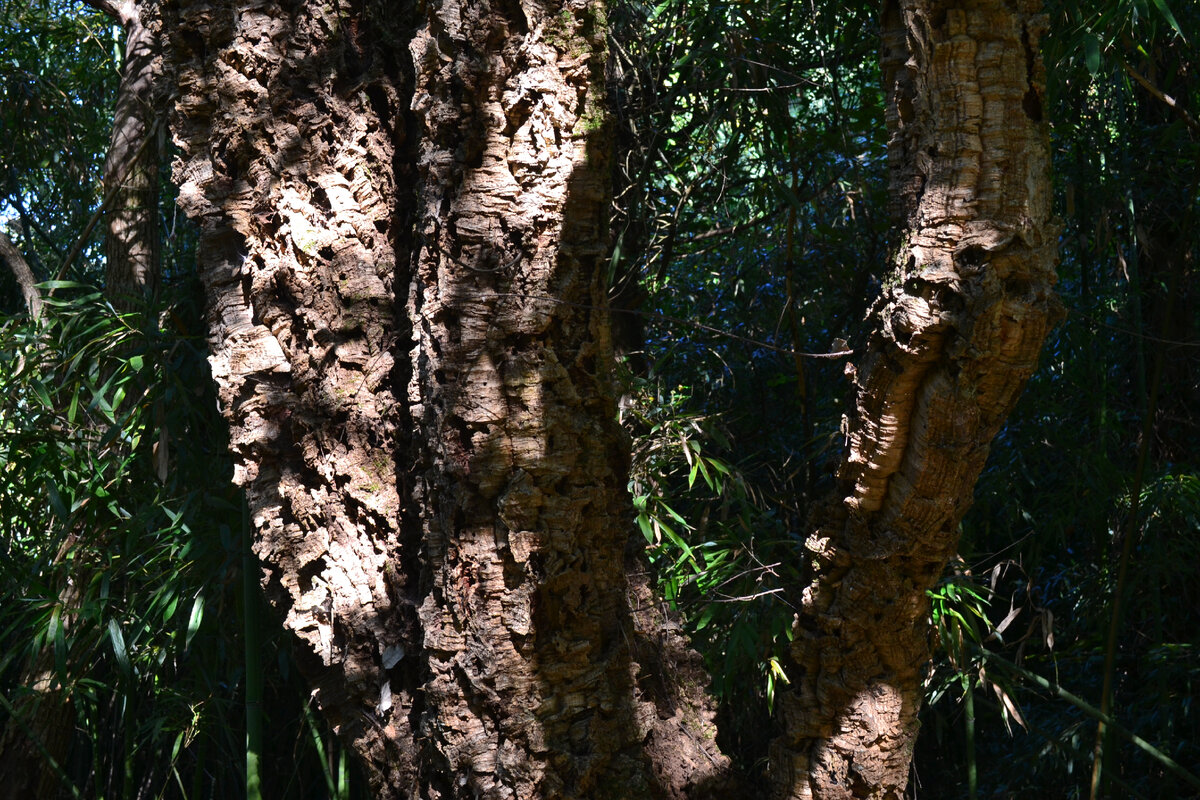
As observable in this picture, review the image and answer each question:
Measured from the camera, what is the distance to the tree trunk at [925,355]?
877mm

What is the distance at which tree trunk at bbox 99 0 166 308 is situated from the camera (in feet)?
7.26

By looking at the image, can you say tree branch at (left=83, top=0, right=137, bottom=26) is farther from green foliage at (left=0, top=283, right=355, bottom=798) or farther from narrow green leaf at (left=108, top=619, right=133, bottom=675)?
narrow green leaf at (left=108, top=619, right=133, bottom=675)

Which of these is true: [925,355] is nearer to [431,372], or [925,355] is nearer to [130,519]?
[431,372]

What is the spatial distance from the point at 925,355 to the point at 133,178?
2.05m

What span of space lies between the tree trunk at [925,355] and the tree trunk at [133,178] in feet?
5.77

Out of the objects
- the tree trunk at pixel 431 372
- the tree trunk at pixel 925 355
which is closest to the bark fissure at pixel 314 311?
the tree trunk at pixel 431 372

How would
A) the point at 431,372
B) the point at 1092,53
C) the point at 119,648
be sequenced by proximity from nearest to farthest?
the point at 431,372, the point at 1092,53, the point at 119,648

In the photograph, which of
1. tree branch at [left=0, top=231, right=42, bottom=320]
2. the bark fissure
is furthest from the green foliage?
the bark fissure

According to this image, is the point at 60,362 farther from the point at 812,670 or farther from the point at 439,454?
the point at 812,670

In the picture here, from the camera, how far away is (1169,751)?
205cm

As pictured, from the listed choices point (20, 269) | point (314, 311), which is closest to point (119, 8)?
point (20, 269)

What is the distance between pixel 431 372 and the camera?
1096 mm

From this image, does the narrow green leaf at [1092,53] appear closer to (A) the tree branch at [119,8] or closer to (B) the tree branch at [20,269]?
(A) the tree branch at [119,8]

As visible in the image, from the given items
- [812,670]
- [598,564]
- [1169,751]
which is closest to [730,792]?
[812,670]
